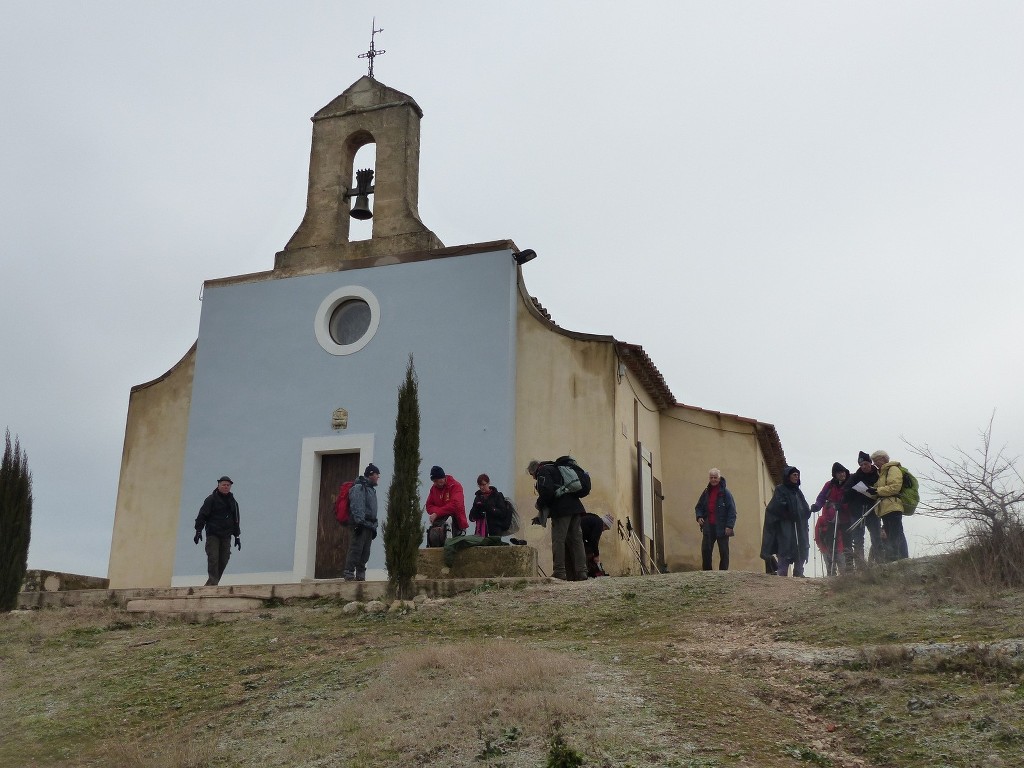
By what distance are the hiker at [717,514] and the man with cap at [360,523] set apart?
4.35 metres

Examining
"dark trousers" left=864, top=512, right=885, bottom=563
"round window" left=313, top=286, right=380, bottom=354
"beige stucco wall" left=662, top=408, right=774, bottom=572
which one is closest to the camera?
"dark trousers" left=864, top=512, right=885, bottom=563

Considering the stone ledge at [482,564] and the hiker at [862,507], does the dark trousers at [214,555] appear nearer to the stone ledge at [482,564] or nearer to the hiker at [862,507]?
the stone ledge at [482,564]

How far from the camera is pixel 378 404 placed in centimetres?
1811

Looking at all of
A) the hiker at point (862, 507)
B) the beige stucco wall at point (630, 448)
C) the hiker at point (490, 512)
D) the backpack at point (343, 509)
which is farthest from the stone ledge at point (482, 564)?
the beige stucco wall at point (630, 448)

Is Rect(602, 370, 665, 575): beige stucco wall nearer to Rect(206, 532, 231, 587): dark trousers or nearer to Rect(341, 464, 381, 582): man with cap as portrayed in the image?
Rect(341, 464, 381, 582): man with cap

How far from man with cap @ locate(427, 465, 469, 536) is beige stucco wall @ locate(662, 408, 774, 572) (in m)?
6.16

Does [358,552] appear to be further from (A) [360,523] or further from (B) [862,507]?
(B) [862,507]

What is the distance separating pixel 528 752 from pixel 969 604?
4.59 meters

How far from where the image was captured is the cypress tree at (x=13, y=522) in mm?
14148

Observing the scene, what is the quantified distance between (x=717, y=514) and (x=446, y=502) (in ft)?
11.9

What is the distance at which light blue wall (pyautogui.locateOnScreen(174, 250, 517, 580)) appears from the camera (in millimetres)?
17594

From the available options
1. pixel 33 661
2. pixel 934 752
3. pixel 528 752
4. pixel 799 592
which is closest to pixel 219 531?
pixel 33 661

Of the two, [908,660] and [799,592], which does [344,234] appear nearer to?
[799,592]

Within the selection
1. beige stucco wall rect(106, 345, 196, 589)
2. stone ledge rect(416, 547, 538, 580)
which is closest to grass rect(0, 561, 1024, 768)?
stone ledge rect(416, 547, 538, 580)
